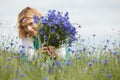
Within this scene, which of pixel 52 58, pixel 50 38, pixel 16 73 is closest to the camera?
pixel 16 73

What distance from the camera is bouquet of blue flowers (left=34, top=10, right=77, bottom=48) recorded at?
5285 mm

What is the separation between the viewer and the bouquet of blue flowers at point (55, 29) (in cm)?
529

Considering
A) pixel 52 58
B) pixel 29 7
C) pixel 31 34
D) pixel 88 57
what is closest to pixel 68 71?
pixel 52 58

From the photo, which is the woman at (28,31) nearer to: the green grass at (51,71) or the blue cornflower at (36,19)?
the blue cornflower at (36,19)

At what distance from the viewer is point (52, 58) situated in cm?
497

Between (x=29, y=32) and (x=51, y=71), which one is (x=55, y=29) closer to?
(x=29, y=32)

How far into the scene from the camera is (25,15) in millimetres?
5672

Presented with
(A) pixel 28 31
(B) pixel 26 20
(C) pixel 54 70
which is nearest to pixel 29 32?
(A) pixel 28 31

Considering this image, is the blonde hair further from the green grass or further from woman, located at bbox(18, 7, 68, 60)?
the green grass

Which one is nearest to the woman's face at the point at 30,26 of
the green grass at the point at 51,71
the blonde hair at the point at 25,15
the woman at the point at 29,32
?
the woman at the point at 29,32

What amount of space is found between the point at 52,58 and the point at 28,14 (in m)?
1.03

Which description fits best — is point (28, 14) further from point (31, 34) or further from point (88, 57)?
point (88, 57)

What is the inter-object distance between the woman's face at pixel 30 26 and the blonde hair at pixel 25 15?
0.11 metres

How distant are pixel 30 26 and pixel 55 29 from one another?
41 cm
